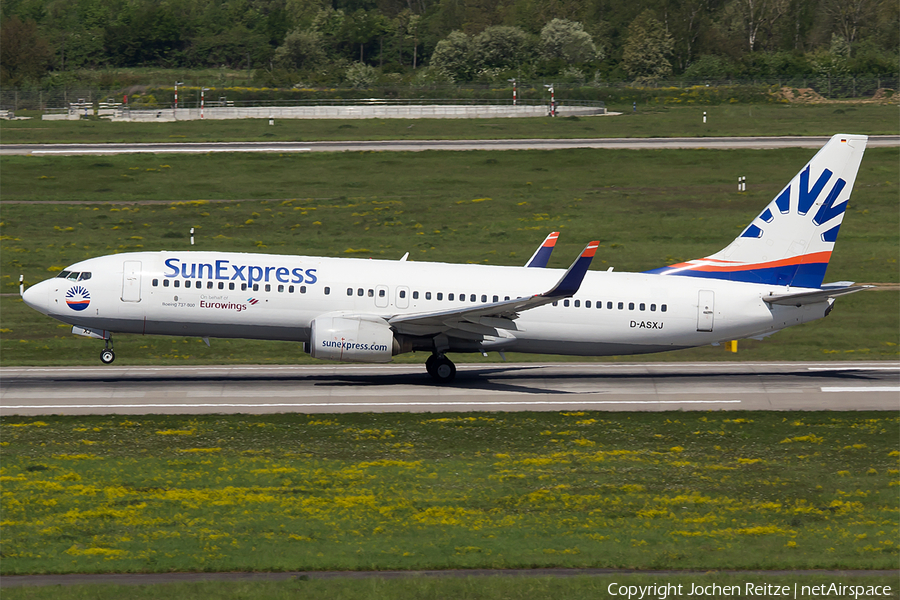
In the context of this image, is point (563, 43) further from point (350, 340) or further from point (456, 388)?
point (350, 340)

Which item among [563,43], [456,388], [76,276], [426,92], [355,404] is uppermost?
[563,43]

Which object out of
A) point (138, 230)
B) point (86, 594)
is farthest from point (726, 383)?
point (138, 230)

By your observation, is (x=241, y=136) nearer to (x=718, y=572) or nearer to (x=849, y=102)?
(x=849, y=102)

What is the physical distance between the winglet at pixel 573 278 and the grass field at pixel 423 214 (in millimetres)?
14816

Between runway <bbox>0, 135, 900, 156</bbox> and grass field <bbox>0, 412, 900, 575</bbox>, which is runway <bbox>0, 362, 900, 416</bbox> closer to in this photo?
grass field <bbox>0, 412, 900, 575</bbox>

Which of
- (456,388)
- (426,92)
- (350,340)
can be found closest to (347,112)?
(426,92)

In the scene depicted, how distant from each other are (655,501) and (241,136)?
73.0 meters

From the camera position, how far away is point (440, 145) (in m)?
83.4

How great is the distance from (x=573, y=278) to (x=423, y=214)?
33.5 meters

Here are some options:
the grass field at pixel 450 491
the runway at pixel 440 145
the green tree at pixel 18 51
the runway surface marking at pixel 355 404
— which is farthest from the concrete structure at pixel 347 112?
the grass field at pixel 450 491

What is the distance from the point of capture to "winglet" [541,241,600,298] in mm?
33312

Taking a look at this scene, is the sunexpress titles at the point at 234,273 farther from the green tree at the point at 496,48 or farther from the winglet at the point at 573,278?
the green tree at the point at 496,48

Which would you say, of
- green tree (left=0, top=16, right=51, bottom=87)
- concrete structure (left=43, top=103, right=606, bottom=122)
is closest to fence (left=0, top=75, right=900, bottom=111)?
concrete structure (left=43, top=103, right=606, bottom=122)

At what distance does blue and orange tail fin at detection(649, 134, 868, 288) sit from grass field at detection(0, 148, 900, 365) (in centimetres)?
791
